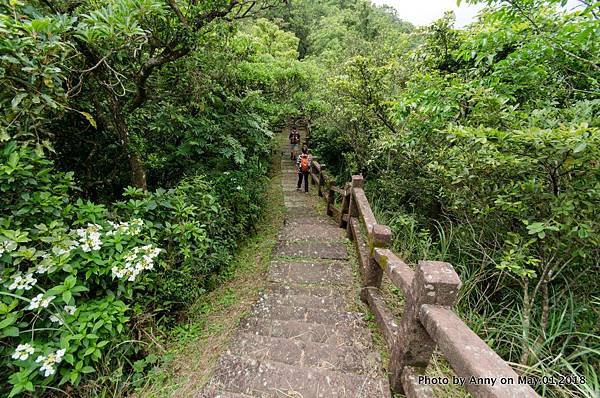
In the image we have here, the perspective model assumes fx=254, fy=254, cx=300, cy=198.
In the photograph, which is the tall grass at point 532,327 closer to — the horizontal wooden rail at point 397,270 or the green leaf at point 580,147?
the horizontal wooden rail at point 397,270

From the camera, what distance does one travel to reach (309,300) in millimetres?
3051

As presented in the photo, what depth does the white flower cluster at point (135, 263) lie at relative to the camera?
6.63ft

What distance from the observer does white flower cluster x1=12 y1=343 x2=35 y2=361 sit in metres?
1.62

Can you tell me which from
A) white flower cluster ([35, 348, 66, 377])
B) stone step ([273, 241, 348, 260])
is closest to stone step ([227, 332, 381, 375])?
white flower cluster ([35, 348, 66, 377])

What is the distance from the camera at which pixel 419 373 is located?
1698 millimetres

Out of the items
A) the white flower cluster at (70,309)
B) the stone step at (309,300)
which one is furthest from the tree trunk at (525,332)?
the white flower cluster at (70,309)

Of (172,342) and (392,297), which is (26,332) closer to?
(172,342)

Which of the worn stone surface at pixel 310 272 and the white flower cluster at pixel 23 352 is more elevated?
the white flower cluster at pixel 23 352

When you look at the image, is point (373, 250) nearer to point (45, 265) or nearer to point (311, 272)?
point (311, 272)

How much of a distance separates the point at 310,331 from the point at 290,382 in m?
0.59

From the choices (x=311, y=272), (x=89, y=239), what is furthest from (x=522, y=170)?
(x=89, y=239)

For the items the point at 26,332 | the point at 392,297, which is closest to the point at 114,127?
the point at 26,332

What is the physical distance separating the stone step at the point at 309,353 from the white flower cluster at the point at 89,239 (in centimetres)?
147

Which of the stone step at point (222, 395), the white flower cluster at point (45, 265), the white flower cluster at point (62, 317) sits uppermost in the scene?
the white flower cluster at point (45, 265)
